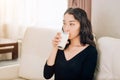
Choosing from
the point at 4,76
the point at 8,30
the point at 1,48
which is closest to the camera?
the point at 4,76

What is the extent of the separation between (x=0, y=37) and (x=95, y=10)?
6.39ft

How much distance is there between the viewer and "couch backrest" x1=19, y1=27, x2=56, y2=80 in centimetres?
200

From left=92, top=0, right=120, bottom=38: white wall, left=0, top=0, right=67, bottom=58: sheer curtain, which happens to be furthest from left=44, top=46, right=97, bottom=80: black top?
left=0, top=0, right=67, bottom=58: sheer curtain

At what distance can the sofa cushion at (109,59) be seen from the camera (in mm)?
1480

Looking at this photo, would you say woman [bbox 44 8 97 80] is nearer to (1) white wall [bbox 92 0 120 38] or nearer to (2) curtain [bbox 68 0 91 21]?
(1) white wall [bbox 92 0 120 38]

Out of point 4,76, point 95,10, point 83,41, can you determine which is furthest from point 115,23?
point 4,76

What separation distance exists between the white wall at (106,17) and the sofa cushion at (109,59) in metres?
0.28

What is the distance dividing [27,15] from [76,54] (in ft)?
5.94

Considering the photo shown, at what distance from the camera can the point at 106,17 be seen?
1897 mm

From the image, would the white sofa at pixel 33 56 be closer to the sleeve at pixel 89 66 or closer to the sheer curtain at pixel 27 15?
the sleeve at pixel 89 66

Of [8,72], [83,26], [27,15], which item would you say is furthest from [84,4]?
[27,15]

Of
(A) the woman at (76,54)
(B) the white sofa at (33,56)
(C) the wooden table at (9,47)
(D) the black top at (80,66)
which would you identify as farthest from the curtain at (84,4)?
(C) the wooden table at (9,47)

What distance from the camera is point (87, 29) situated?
1589 mm

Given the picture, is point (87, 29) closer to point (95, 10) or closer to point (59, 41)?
point (59, 41)
